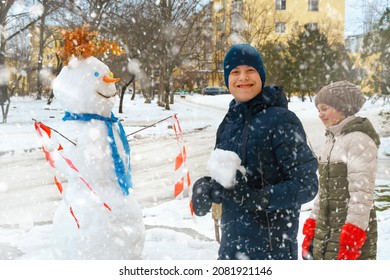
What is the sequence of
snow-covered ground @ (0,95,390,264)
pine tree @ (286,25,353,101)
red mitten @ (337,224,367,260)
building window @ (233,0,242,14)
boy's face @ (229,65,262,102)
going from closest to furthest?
boy's face @ (229,65,262,102) → red mitten @ (337,224,367,260) → snow-covered ground @ (0,95,390,264) → building window @ (233,0,242,14) → pine tree @ (286,25,353,101)

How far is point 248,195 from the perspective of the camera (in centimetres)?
188

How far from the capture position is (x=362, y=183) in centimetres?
226

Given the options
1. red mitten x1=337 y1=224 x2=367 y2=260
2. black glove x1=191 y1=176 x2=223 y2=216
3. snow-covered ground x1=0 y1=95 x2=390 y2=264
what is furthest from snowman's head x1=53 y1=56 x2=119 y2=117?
red mitten x1=337 y1=224 x2=367 y2=260

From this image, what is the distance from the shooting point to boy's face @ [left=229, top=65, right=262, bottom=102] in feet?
6.59

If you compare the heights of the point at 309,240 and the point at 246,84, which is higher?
the point at 246,84

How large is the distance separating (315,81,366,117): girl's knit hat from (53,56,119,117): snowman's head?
144 centimetres

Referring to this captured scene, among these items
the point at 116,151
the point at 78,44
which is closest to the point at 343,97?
the point at 116,151

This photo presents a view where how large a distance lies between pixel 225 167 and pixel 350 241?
32.8 inches

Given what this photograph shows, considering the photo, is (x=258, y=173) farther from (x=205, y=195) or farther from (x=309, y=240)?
(x=309, y=240)

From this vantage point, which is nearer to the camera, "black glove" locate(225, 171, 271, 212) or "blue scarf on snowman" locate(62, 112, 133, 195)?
"black glove" locate(225, 171, 271, 212)

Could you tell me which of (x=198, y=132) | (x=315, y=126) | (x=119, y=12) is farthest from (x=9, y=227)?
(x=315, y=126)

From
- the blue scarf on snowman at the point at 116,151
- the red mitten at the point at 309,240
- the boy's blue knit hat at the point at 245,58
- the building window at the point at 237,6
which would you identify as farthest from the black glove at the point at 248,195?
the building window at the point at 237,6

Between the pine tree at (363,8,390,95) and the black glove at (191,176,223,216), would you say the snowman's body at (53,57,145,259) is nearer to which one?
the black glove at (191,176,223,216)

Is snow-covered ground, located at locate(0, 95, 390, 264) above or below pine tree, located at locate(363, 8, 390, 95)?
below
